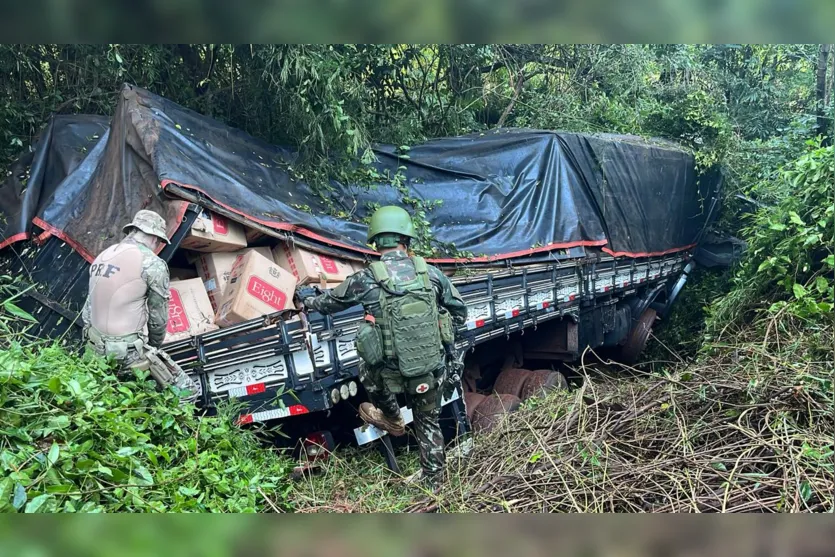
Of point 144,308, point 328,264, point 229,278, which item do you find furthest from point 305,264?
point 144,308

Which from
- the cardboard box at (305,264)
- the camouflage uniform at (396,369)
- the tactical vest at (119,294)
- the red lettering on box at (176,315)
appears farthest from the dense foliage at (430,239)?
A: the cardboard box at (305,264)

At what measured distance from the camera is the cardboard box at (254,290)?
405 centimetres

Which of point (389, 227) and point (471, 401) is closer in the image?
point (389, 227)

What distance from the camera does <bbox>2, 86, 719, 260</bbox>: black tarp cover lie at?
13.7 feet

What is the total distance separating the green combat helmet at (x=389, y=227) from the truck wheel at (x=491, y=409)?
6.02 feet

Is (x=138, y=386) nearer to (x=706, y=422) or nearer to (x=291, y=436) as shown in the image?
(x=291, y=436)

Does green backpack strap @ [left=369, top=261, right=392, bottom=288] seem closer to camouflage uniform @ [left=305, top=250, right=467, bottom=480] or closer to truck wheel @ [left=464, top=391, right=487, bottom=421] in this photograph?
camouflage uniform @ [left=305, top=250, right=467, bottom=480]

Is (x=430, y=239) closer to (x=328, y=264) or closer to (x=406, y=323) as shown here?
(x=328, y=264)

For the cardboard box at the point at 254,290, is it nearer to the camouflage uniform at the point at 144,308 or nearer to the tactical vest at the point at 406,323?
the camouflage uniform at the point at 144,308

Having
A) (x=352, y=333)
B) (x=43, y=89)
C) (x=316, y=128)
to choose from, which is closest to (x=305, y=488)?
(x=352, y=333)

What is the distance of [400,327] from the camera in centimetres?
371

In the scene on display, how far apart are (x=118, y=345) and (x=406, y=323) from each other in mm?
1512

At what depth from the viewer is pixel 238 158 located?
479 centimetres

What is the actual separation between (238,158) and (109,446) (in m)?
2.49
